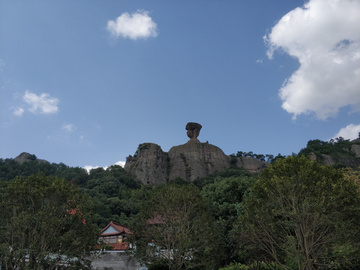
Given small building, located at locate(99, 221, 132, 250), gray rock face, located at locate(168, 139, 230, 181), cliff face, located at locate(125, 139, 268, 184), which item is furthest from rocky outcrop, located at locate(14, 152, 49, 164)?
small building, located at locate(99, 221, 132, 250)

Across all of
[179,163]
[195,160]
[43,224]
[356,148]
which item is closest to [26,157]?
[179,163]

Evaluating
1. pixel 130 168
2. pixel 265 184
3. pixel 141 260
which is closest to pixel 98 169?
pixel 130 168

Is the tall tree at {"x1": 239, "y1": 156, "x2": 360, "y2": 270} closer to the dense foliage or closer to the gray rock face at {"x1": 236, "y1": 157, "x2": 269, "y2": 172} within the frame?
the dense foliage

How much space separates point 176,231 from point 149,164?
5025 cm

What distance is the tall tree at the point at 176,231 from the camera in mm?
13812

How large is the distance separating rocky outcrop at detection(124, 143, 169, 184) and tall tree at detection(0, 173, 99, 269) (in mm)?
48640

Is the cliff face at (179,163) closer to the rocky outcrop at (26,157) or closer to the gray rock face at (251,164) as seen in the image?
the gray rock face at (251,164)

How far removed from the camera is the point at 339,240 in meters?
11.0

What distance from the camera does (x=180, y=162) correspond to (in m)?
66.6

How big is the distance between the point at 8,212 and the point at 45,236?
1.91m

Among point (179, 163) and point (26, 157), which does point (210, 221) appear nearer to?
point (179, 163)

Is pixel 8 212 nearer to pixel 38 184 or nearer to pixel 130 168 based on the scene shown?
pixel 38 184

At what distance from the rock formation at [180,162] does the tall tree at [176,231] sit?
4649cm

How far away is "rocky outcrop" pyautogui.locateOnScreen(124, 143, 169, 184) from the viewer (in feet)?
204
